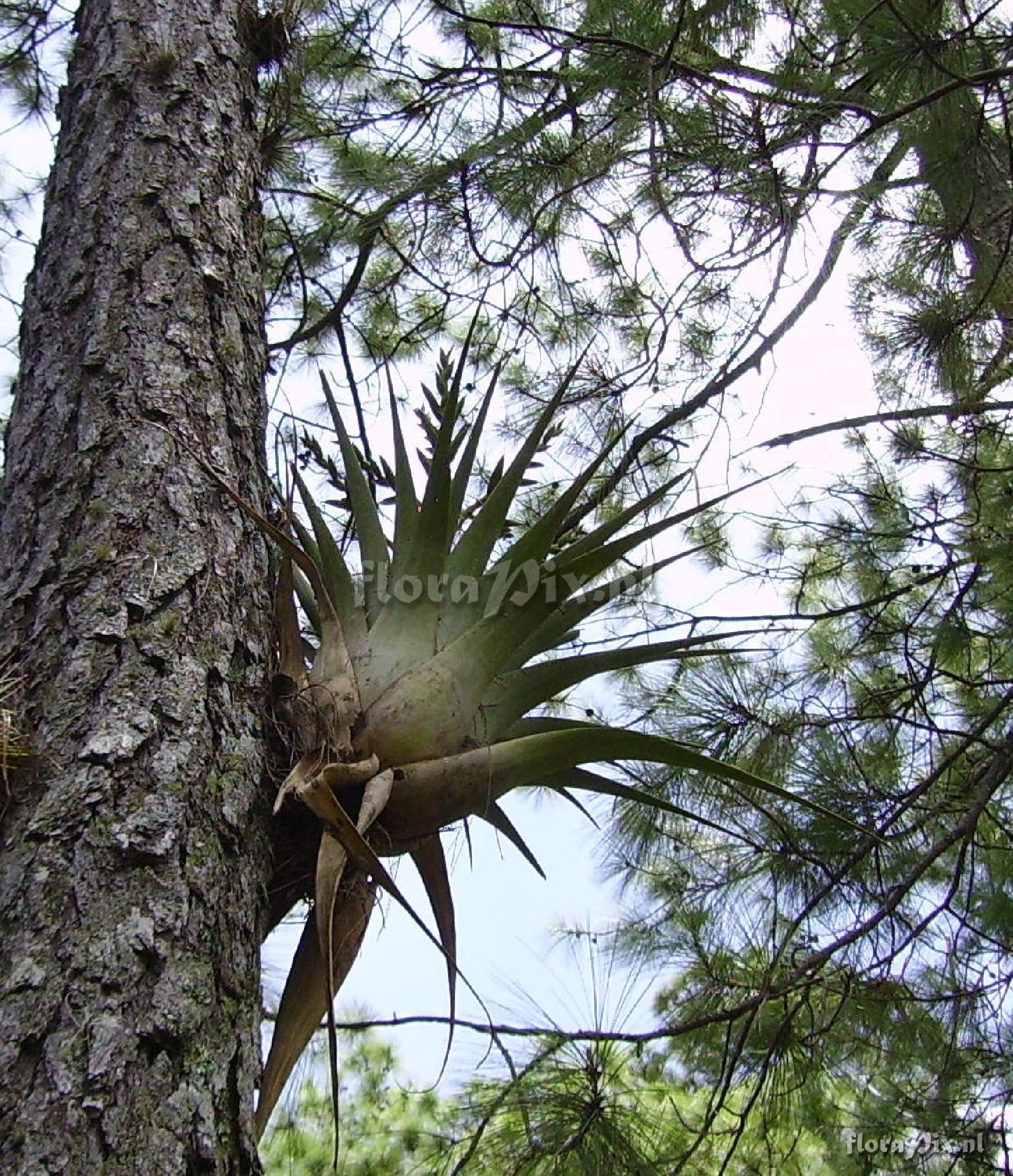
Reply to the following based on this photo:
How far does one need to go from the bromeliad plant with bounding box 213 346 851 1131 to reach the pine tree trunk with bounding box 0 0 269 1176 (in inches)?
3.1

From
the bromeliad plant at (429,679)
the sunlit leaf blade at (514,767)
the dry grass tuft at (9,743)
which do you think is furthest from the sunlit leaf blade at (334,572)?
the dry grass tuft at (9,743)

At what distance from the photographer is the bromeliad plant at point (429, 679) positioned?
1118 mm

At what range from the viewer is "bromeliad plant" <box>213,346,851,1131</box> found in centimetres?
112

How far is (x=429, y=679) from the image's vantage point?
3.97 ft

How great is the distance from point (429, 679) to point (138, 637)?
1.07ft

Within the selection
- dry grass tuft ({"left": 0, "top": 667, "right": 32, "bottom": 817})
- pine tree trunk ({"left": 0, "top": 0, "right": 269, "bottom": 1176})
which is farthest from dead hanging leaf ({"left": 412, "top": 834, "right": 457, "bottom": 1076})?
dry grass tuft ({"left": 0, "top": 667, "right": 32, "bottom": 817})

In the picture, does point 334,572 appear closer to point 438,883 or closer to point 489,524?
point 489,524

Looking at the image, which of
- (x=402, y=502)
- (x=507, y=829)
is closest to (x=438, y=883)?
(x=507, y=829)

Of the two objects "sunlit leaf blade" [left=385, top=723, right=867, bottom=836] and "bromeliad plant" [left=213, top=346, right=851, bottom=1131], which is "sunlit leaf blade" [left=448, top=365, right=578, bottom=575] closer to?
"bromeliad plant" [left=213, top=346, right=851, bottom=1131]

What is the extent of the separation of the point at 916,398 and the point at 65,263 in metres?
2.44

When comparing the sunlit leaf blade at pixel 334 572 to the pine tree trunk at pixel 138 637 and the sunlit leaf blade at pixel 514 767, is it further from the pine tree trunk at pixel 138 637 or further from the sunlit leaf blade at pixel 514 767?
the sunlit leaf blade at pixel 514 767

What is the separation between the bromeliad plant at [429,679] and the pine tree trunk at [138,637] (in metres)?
0.08

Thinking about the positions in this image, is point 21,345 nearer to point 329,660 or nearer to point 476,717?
point 329,660

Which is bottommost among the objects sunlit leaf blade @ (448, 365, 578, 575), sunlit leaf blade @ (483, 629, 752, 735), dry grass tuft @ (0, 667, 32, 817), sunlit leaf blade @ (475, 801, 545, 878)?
dry grass tuft @ (0, 667, 32, 817)
